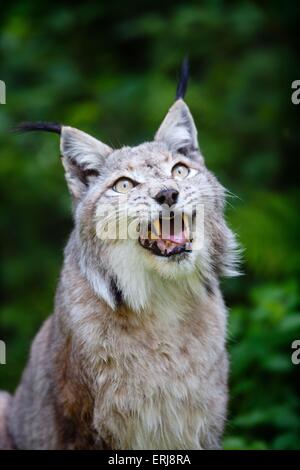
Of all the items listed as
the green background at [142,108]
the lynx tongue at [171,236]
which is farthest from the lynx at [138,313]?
the green background at [142,108]

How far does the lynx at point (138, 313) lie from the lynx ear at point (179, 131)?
0.33 ft

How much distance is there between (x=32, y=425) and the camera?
5.49 m

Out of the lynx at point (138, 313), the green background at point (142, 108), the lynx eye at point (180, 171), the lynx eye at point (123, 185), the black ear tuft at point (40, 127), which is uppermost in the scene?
the green background at point (142, 108)

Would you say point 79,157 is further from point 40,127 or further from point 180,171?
point 180,171

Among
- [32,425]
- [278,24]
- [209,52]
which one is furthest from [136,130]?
[32,425]

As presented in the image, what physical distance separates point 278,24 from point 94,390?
20.2 feet

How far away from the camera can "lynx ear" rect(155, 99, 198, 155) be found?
5.39 m

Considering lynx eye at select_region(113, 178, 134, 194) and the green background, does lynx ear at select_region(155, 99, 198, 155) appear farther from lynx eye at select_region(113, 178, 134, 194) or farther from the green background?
the green background

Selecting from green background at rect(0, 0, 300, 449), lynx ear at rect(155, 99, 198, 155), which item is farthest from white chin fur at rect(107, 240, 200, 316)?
green background at rect(0, 0, 300, 449)

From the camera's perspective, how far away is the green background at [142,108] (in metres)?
8.89

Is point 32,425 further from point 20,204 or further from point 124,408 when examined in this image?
point 20,204

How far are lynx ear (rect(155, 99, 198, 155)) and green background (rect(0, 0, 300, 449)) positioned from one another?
2.62 m

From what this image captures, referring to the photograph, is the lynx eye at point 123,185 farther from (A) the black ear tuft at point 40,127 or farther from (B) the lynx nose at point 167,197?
(A) the black ear tuft at point 40,127

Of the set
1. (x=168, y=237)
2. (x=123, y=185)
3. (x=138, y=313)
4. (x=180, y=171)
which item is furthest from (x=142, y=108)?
(x=168, y=237)
